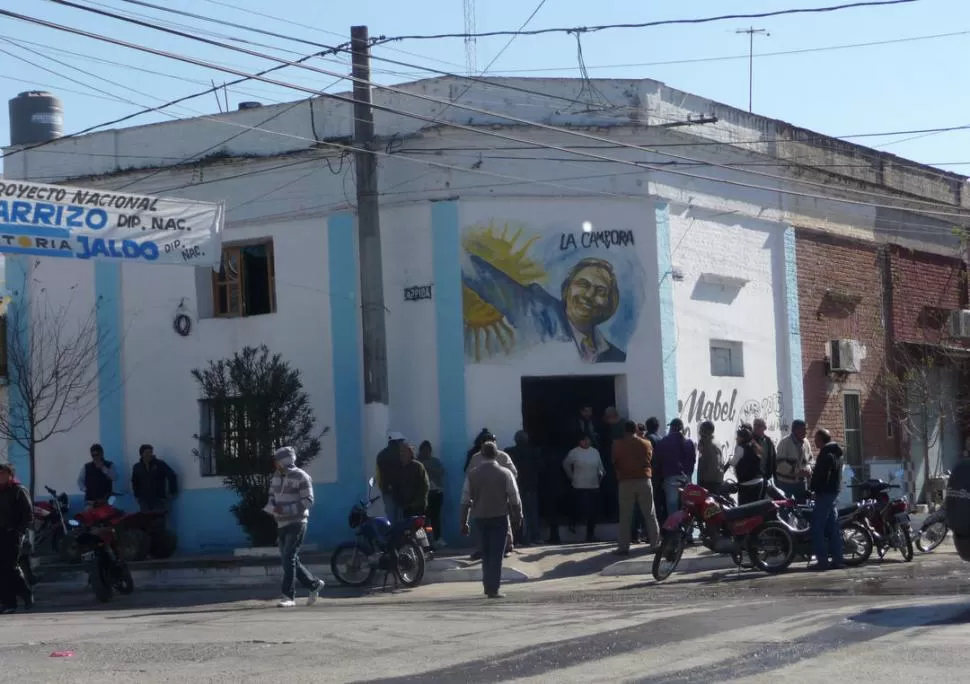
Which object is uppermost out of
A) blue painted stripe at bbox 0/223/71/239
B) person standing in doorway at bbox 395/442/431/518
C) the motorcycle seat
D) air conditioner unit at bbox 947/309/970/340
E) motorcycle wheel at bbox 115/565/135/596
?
blue painted stripe at bbox 0/223/71/239

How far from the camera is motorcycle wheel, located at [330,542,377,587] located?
16125 millimetres

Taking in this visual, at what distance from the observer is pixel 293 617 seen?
41.5ft

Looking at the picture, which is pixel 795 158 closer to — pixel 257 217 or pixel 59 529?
pixel 257 217

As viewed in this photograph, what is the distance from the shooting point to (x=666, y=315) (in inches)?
809

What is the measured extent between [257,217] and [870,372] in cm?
1122

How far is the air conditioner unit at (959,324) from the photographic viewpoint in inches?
1034

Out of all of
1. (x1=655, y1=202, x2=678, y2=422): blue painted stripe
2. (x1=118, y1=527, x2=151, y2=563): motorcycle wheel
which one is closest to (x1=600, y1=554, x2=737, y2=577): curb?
(x1=655, y1=202, x2=678, y2=422): blue painted stripe

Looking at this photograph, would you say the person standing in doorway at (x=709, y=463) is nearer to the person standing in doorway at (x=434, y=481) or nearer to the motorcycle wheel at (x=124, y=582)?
the person standing in doorway at (x=434, y=481)

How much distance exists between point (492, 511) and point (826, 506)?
3876mm

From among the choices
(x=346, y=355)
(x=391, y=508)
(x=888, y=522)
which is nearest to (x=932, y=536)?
(x=888, y=522)

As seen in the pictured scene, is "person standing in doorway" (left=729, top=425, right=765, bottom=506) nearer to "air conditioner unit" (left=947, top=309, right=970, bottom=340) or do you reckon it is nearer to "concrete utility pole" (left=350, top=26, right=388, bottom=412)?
"concrete utility pole" (left=350, top=26, right=388, bottom=412)

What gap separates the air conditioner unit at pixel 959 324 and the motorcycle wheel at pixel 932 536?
9425 mm

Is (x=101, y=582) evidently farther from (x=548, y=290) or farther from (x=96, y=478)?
(x=548, y=290)

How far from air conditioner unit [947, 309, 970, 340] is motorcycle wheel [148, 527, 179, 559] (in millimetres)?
14960
